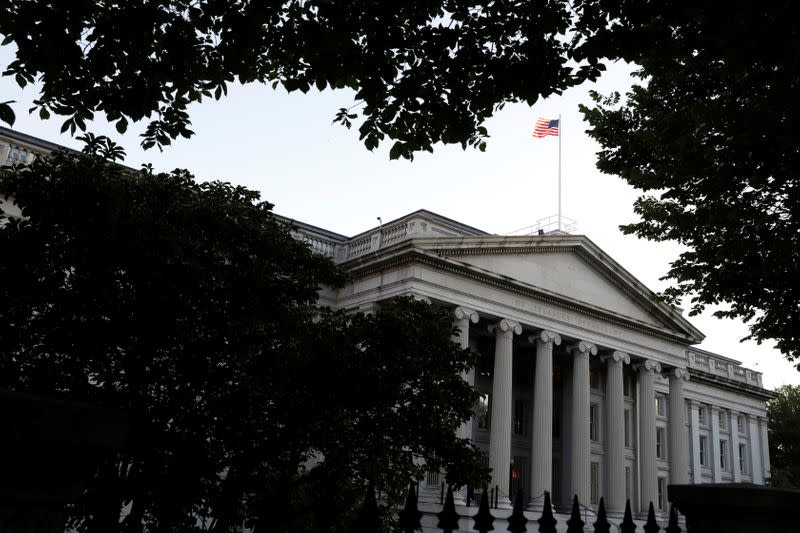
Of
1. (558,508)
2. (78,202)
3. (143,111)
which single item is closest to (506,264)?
(558,508)

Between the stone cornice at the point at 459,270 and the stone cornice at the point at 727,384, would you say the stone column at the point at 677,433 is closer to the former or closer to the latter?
the stone cornice at the point at 459,270

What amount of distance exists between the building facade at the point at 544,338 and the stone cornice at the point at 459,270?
6cm

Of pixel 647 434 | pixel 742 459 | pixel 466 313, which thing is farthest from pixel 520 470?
pixel 742 459

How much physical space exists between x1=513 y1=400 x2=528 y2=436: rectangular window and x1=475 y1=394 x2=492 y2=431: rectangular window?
309 centimetres

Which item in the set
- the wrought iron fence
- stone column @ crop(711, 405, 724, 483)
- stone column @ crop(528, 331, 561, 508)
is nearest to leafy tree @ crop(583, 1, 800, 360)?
the wrought iron fence

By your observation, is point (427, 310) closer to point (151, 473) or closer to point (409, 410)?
point (409, 410)

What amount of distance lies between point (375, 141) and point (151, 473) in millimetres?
5771

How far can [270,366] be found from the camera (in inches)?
426

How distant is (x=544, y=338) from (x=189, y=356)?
27089 mm

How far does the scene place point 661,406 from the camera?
53.1 meters

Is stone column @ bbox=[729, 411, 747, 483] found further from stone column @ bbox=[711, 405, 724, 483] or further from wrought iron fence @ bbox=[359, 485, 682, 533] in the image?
wrought iron fence @ bbox=[359, 485, 682, 533]

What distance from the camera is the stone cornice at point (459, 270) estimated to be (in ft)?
102


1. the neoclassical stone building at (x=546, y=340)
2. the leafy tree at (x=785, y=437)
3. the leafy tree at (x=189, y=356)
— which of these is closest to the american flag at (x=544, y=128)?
the neoclassical stone building at (x=546, y=340)

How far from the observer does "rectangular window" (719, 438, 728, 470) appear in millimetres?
55494
